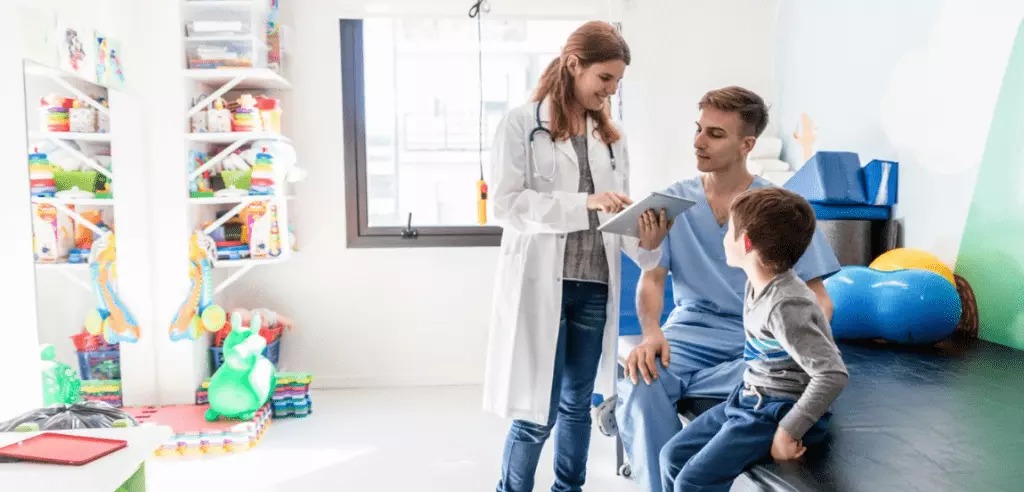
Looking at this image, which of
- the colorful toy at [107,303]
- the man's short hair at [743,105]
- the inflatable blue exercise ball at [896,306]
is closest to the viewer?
the man's short hair at [743,105]

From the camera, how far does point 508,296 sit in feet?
5.88

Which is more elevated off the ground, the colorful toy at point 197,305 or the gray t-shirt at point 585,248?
the gray t-shirt at point 585,248

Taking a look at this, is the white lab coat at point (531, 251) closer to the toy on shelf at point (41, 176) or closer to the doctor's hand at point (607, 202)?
the doctor's hand at point (607, 202)

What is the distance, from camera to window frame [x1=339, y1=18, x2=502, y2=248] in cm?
354

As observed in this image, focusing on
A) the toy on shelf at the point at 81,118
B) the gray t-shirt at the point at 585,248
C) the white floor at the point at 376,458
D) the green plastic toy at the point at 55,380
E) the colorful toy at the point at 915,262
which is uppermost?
the toy on shelf at the point at 81,118

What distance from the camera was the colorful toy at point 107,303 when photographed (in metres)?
2.74

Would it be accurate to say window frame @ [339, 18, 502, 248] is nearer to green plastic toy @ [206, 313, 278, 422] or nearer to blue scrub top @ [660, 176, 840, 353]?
green plastic toy @ [206, 313, 278, 422]

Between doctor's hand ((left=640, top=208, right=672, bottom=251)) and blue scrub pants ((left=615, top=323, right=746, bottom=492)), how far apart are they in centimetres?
25

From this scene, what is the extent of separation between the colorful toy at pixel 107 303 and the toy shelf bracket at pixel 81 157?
25cm

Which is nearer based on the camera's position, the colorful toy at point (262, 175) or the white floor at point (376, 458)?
the white floor at point (376, 458)

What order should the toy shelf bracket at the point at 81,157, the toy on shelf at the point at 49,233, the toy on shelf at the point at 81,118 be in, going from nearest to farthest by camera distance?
the toy on shelf at the point at 49,233 < the toy shelf bracket at the point at 81,157 < the toy on shelf at the point at 81,118

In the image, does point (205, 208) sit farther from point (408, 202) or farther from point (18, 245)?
point (18, 245)

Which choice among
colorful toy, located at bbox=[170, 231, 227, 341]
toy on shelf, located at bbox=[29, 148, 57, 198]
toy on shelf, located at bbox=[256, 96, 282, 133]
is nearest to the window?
toy on shelf, located at bbox=[256, 96, 282, 133]

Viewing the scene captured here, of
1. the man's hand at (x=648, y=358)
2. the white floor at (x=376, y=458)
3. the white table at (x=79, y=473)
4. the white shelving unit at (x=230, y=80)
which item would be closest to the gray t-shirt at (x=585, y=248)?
the man's hand at (x=648, y=358)
